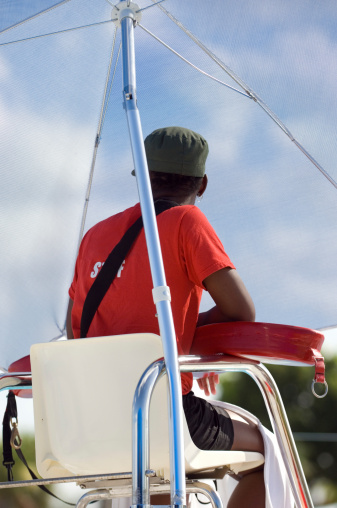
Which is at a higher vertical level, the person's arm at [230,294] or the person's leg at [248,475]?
the person's arm at [230,294]

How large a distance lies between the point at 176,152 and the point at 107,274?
47 centimetres

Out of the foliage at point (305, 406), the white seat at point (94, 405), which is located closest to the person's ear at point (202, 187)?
the white seat at point (94, 405)

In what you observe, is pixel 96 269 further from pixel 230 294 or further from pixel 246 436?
pixel 246 436

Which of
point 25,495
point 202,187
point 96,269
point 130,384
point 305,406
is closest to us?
point 130,384

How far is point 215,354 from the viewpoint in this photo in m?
2.09

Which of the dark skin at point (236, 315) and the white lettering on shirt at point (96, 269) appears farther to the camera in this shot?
the white lettering on shirt at point (96, 269)

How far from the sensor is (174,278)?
218 cm

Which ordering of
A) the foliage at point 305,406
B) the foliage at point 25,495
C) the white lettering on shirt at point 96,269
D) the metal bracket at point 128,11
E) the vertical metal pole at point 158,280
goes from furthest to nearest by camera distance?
1. the foliage at point 305,406
2. the foliage at point 25,495
3. the white lettering on shirt at point 96,269
4. the metal bracket at point 128,11
5. the vertical metal pole at point 158,280

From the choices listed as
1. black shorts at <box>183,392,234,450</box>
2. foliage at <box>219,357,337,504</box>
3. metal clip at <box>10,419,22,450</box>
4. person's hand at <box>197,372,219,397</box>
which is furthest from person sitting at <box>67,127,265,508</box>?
foliage at <box>219,357,337,504</box>

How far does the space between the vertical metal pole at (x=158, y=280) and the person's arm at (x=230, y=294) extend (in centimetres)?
38

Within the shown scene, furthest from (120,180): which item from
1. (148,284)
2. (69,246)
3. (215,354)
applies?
(215,354)

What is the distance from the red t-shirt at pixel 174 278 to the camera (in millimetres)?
2127

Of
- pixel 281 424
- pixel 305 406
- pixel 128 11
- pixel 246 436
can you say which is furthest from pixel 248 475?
pixel 305 406

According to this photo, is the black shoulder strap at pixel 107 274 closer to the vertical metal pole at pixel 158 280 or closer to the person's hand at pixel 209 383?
the vertical metal pole at pixel 158 280
